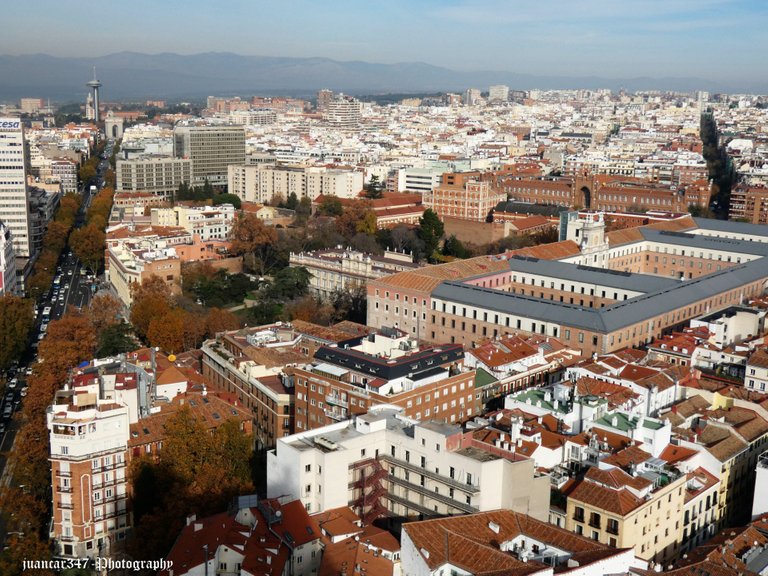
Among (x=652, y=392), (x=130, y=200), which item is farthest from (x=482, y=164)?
(x=652, y=392)

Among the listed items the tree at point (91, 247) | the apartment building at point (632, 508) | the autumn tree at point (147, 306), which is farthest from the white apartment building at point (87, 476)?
the tree at point (91, 247)

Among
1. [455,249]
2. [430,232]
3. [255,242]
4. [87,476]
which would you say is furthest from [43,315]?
[87,476]

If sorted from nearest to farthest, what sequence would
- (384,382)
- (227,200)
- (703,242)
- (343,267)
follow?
1. (384,382)
2. (343,267)
3. (703,242)
4. (227,200)

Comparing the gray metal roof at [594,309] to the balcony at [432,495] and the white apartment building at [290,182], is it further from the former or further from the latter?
the white apartment building at [290,182]

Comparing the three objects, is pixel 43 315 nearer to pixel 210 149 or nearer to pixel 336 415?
pixel 336 415

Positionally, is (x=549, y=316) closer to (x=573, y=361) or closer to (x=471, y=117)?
(x=573, y=361)

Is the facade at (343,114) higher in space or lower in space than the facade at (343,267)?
higher
